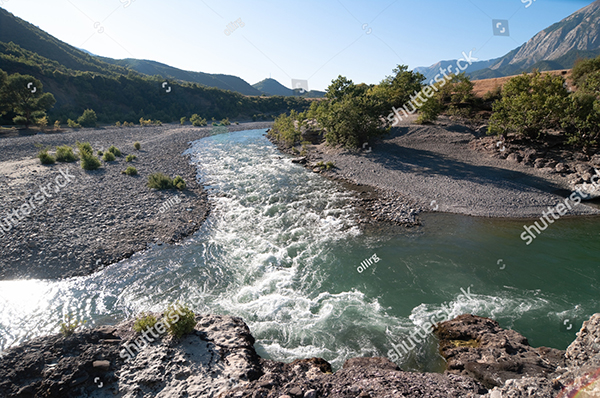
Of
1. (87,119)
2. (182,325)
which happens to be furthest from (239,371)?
(87,119)

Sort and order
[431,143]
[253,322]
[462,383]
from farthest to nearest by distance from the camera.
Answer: [431,143], [253,322], [462,383]

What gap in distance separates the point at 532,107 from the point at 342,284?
23.2m

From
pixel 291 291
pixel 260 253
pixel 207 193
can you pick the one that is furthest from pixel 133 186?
pixel 291 291

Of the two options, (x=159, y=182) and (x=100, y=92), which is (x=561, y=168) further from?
Answer: (x=100, y=92)

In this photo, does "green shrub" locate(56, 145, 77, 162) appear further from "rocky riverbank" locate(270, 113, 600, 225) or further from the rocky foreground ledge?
the rocky foreground ledge

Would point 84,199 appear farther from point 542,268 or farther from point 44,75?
point 44,75

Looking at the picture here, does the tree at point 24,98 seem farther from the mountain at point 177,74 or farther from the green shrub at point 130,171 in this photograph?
the mountain at point 177,74

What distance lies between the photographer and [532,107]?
2102 cm

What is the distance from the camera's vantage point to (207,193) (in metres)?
18.1

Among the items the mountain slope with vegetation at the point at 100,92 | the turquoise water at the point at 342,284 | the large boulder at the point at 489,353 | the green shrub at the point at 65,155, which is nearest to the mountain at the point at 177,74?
the mountain slope with vegetation at the point at 100,92

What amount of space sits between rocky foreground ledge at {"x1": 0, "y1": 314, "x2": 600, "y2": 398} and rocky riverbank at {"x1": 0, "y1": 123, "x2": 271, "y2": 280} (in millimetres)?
5193

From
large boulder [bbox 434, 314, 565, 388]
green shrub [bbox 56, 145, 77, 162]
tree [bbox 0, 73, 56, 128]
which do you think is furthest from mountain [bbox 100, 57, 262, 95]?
large boulder [bbox 434, 314, 565, 388]

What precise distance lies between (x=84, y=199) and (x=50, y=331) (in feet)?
33.3

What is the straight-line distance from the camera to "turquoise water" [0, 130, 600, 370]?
24.3 ft
